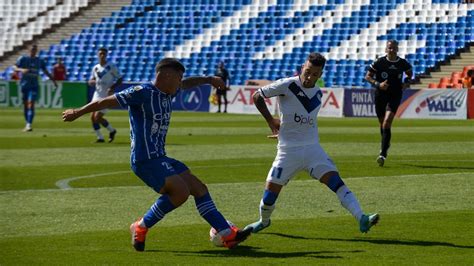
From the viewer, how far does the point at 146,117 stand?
9.73 m

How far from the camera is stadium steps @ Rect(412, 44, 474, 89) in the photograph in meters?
42.5

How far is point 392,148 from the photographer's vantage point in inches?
893

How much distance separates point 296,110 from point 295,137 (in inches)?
10.7

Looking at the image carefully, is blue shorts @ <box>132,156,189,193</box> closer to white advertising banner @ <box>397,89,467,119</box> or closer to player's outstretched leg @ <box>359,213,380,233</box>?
player's outstretched leg @ <box>359,213,380,233</box>

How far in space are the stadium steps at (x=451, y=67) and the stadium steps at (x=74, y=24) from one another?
2029 cm

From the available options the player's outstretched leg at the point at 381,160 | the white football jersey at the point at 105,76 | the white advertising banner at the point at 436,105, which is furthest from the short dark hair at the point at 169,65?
the white advertising banner at the point at 436,105

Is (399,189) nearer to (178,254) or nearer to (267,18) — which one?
(178,254)

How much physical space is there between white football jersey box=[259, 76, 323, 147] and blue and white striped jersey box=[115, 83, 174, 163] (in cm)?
141

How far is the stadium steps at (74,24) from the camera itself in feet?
186

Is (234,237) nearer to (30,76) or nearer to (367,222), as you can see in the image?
(367,222)

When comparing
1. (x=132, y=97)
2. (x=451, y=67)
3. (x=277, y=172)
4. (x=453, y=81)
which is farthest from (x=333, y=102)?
(x=132, y=97)

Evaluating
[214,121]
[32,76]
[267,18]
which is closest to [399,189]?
[32,76]

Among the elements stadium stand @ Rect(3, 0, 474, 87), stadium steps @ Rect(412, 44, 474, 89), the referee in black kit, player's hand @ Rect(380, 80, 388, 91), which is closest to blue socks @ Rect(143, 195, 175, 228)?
player's hand @ Rect(380, 80, 388, 91)

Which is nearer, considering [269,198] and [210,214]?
[210,214]
